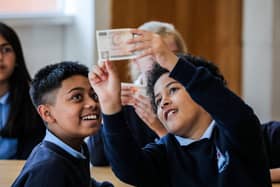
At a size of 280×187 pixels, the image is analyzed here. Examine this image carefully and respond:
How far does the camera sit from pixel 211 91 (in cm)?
126

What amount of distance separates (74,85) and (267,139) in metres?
0.64

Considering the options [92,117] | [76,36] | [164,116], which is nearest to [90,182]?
[92,117]

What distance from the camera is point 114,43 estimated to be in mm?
1383

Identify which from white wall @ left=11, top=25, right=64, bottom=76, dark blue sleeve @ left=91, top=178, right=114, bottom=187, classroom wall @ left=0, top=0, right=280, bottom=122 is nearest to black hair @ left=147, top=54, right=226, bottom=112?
dark blue sleeve @ left=91, top=178, right=114, bottom=187

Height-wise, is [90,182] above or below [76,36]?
below

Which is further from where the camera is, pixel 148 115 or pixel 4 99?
pixel 4 99

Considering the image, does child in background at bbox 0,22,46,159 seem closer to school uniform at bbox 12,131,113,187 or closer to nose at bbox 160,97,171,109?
school uniform at bbox 12,131,113,187

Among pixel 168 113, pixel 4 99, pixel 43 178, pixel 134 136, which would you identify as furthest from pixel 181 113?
pixel 4 99

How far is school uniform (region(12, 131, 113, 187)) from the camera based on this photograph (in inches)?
54.2

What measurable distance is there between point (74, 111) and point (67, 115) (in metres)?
0.02

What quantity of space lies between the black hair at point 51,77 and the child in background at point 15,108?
81 cm

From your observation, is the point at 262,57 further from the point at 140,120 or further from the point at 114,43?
the point at 114,43

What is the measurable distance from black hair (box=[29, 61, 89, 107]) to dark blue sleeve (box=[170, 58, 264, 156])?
0.42 metres

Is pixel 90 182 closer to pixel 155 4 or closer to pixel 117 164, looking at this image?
pixel 117 164
